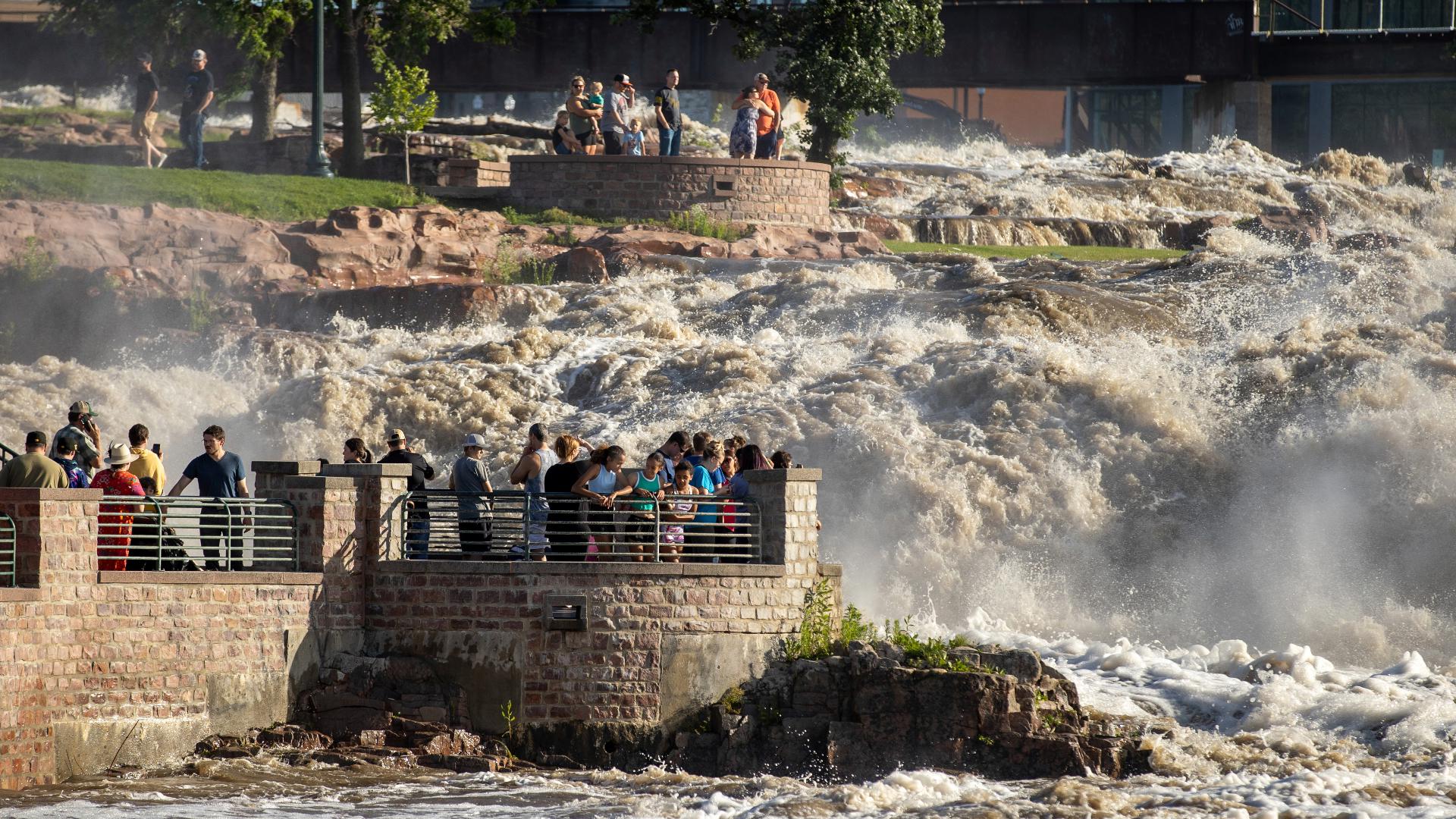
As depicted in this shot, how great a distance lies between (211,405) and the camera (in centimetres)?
2839

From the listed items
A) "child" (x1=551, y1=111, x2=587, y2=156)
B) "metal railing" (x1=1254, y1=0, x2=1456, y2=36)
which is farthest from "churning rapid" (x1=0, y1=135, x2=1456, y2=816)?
"metal railing" (x1=1254, y1=0, x2=1456, y2=36)

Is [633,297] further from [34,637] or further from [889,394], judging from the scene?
[34,637]

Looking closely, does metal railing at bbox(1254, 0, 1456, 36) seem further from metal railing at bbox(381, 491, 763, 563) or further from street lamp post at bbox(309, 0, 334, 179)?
metal railing at bbox(381, 491, 763, 563)

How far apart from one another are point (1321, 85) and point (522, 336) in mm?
25388

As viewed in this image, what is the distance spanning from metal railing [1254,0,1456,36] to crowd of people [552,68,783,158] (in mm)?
15853

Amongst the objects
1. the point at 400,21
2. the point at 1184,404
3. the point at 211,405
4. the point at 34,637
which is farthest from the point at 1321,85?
the point at 34,637

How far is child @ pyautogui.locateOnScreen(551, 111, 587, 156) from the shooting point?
35969mm

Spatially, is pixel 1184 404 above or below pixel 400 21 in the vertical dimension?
below

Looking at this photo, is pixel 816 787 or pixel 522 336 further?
pixel 522 336

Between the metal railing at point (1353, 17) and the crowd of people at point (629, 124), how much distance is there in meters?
15.9

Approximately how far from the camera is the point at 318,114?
36.8 meters

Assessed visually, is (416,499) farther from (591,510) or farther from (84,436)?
(84,436)

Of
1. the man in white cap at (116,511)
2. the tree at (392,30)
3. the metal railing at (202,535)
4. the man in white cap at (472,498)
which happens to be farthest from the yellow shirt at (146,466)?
the tree at (392,30)

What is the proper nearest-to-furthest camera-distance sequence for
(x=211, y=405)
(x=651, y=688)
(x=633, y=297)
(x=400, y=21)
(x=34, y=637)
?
(x=34, y=637), (x=651, y=688), (x=211, y=405), (x=633, y=297), (x=400, y=21)
